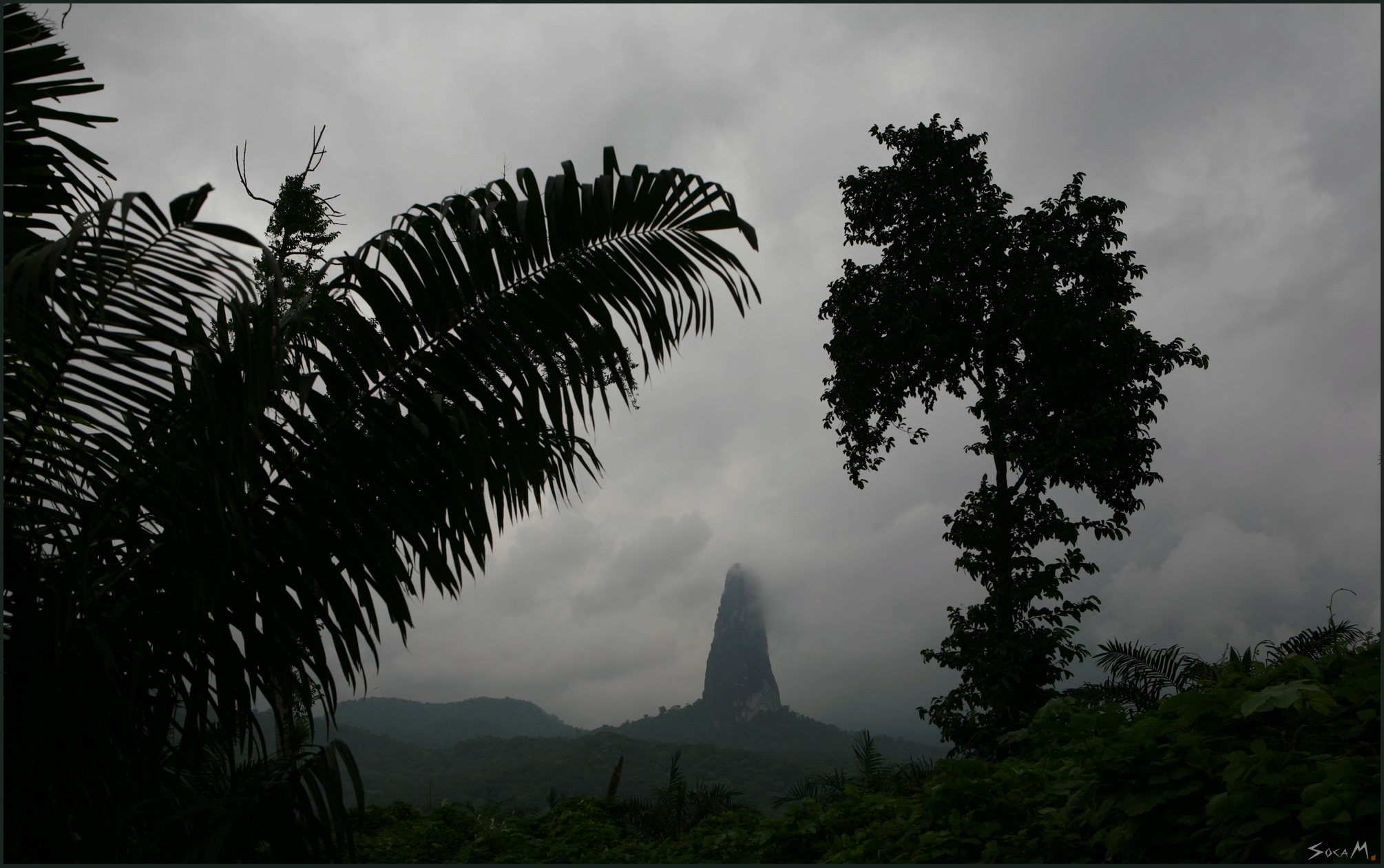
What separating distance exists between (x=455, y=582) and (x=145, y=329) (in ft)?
3.51

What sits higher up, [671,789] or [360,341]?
[360,341]

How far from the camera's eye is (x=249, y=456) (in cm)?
190

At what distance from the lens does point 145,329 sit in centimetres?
188

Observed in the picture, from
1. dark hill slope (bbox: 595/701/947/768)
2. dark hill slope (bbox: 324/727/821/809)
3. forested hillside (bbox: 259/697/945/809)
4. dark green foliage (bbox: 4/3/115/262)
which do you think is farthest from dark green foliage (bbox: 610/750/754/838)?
dark hill slope (bbox: 595/701/947/768)

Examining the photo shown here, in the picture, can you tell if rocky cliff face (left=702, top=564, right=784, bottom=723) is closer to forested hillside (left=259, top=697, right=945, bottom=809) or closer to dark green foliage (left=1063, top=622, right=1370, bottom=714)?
forested hillside (left=259, top=697, right=945, bottom=809)

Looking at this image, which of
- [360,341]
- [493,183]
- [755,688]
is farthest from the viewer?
[755,688]

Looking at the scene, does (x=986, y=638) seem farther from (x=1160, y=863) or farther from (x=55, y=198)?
(x=55, y=198)

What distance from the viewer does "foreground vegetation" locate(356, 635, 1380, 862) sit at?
5.94 feet

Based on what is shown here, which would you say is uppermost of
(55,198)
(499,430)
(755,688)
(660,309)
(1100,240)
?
(1100,240)

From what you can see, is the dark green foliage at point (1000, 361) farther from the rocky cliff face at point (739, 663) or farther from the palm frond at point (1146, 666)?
the rocky cliff face at point (739, 663)

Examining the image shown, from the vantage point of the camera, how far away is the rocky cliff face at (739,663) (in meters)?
82.9

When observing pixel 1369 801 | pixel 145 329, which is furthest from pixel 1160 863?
pixel 145 329

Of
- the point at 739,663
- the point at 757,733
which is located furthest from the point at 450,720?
the point at 739,663

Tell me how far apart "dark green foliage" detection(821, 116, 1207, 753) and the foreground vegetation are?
569 cm
